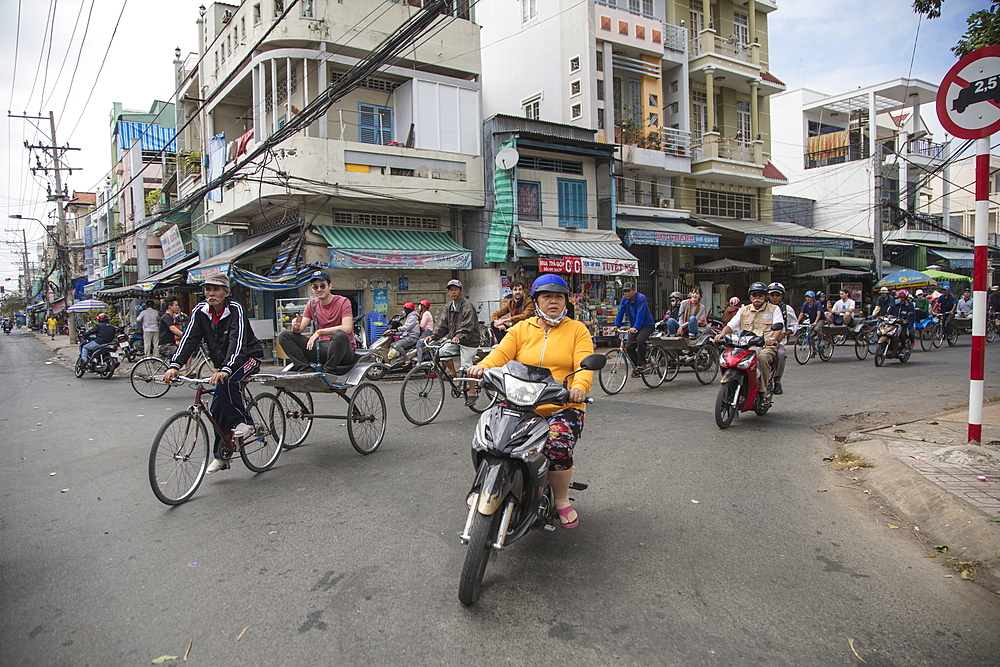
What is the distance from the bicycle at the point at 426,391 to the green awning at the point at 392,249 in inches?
355

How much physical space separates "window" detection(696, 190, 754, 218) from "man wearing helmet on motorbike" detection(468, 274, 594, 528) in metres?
22.9

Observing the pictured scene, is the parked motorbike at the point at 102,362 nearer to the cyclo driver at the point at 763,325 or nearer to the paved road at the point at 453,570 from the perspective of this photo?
the paved road at the point at 453,570

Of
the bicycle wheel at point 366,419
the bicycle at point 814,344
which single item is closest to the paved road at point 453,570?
the bicycle wheel at point 366,419

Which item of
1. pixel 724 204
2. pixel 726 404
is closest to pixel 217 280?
pixel 726 404

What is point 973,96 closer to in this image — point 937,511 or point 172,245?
point 937,511

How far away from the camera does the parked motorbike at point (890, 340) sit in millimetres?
13555

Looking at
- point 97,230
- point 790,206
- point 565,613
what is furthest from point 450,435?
point 97,230

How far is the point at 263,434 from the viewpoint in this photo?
5727mm

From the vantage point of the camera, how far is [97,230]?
146 ft

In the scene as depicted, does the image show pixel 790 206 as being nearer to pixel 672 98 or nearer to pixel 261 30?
pixel 672 98

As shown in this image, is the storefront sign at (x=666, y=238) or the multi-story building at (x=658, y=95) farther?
the multi-story building at (x=658, y=95)

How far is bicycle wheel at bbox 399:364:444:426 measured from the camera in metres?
7.96

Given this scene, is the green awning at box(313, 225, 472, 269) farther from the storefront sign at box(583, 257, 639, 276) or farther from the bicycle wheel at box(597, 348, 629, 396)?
the bicycle wheel at box(597, 348, 629, 396)

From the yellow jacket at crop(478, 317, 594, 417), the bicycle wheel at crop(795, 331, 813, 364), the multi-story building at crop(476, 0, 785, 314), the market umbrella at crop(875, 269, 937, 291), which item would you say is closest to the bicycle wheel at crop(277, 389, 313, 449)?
the yellow jacket at crop(478, 317, 594, 417)
